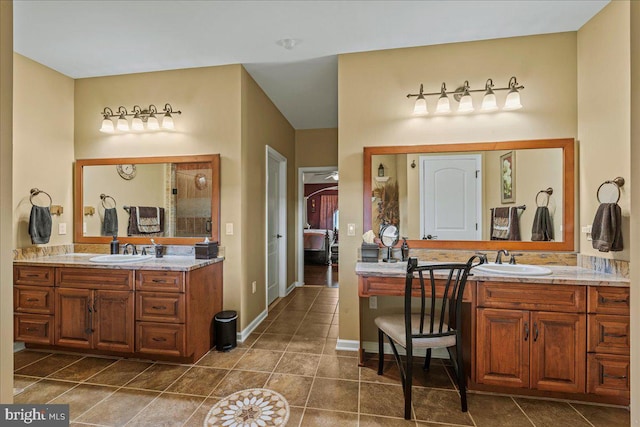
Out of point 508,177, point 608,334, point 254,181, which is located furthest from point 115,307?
point 608,334

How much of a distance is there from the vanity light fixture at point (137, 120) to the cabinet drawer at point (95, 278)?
1.49m

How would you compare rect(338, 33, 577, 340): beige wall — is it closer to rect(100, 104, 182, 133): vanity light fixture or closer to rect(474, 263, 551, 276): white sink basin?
rect(474, 263, 551, 276): white sink basin

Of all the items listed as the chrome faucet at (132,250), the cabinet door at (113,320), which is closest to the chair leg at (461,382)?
the cabinet door at (113,320)

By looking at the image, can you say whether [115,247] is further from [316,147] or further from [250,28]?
[316,147]

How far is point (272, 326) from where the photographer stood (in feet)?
11.4

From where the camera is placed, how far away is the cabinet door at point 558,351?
6.51ft

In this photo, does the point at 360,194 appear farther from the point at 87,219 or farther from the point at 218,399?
the point at 87,219

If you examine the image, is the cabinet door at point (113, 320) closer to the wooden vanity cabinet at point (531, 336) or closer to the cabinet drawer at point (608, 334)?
the wooden vanity cabinet at point (531, 336)

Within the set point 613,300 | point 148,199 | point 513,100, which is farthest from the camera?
point 148,199

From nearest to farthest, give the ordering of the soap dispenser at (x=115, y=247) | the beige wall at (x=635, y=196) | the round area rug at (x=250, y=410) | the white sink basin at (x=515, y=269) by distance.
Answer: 1. the beige wall at (x=635, y=196)
2. the round area rug at (x=250, y=410)
3. the white sink basin at (x=515, y=269)
4. the soap dispenser at (x=115, y=247)

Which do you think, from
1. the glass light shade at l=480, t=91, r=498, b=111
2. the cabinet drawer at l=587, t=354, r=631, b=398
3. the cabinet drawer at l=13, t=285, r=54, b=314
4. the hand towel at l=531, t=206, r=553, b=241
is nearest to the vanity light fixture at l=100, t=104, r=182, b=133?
the cabinet drawer at l=13, t=285, r=54, b=314

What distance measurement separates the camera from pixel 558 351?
2016 mm

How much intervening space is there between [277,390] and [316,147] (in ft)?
13.0

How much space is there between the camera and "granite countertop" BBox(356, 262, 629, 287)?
196cm
